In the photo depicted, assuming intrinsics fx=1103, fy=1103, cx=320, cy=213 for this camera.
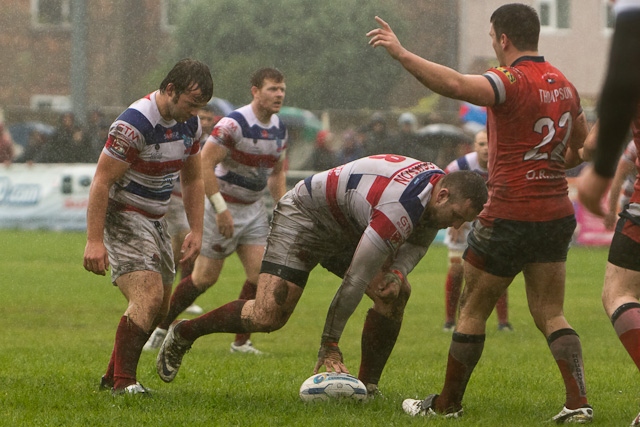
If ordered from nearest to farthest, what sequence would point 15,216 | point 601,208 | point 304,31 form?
point 601,208 < point 15,216 < point 304,31

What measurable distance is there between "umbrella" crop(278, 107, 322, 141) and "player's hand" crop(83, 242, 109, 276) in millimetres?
17912

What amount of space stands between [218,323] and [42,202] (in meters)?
15.3

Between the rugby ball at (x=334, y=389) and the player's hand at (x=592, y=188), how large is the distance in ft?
7.90

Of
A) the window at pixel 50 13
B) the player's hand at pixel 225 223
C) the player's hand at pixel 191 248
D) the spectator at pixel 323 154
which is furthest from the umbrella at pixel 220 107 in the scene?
the player's hand at pixel 191 248

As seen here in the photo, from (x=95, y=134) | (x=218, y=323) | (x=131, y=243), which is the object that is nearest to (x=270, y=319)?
(x=218, y=323)

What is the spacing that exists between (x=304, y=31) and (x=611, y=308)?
2045 cm

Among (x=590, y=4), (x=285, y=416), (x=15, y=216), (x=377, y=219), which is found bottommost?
(x=15, y=216)

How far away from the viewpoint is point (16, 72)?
99.8 ft

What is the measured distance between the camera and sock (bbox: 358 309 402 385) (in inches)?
255

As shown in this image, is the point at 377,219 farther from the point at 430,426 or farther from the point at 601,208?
the point at 601,208

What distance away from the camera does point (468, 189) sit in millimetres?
5695

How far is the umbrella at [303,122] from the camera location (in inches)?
950

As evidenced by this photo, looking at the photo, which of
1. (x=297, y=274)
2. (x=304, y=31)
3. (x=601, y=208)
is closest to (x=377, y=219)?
(x=297, y=274)

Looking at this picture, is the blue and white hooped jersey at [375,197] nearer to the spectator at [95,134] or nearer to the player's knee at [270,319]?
the player's knee at [270,319]
